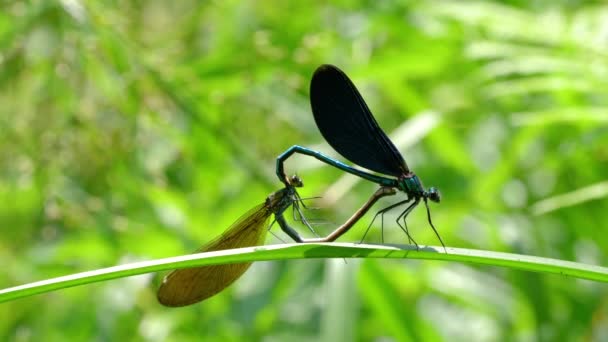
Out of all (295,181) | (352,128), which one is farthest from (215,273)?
(352,128)

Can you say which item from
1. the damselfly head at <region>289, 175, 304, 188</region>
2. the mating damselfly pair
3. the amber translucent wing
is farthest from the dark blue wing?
the amber translucent wing

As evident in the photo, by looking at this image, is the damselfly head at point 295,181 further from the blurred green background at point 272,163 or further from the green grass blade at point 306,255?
the green grass blade at point 306,255

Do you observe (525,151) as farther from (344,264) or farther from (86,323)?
(86,323)

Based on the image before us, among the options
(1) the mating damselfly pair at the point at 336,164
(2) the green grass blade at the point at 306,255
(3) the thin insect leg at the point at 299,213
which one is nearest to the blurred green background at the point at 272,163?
(3) the thin insect leg at the point at 299,213

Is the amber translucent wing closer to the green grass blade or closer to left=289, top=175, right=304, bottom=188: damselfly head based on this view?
left=289, top=175, right=304, bottom=188: damselfly head

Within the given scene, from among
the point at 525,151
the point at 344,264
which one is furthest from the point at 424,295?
the point at 344,264

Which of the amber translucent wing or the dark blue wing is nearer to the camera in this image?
the amber translucent wing

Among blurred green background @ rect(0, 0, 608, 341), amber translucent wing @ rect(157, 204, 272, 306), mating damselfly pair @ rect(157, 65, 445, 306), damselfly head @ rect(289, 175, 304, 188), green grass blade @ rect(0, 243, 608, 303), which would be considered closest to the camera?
green grass blade @ rect(0, 243, 608, 303)
